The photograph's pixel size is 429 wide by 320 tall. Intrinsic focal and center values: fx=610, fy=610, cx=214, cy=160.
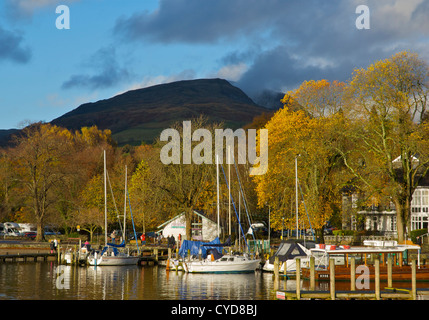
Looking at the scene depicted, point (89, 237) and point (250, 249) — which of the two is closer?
point (250, 249)

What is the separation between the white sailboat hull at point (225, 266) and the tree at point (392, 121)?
51.3 feet

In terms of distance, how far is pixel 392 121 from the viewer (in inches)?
2356

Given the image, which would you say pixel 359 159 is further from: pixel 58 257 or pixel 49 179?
pixel 49 179

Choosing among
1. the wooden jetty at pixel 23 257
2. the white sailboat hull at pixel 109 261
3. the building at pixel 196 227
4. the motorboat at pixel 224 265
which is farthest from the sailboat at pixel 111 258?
the building at pixel 196 227

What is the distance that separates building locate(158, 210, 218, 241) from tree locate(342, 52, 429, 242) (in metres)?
26.0

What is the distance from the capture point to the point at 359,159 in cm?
7256

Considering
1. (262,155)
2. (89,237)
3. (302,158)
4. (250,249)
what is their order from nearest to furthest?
1. (250,249)
2. (302,158)
3. (262,155)
4. (89,237)

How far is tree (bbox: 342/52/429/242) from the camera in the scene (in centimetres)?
5866

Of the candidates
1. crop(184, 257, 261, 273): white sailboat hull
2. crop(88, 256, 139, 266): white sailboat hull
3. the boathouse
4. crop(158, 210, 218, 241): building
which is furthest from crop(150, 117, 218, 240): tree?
the boathouse

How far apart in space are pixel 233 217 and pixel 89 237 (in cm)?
2674

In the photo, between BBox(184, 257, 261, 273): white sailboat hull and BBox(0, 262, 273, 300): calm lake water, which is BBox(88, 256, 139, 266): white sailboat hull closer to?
BBox(0, 262, 273, 300): calm lake water

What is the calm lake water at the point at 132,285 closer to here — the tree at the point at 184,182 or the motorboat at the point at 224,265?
the motorboat at the point at 224,265
